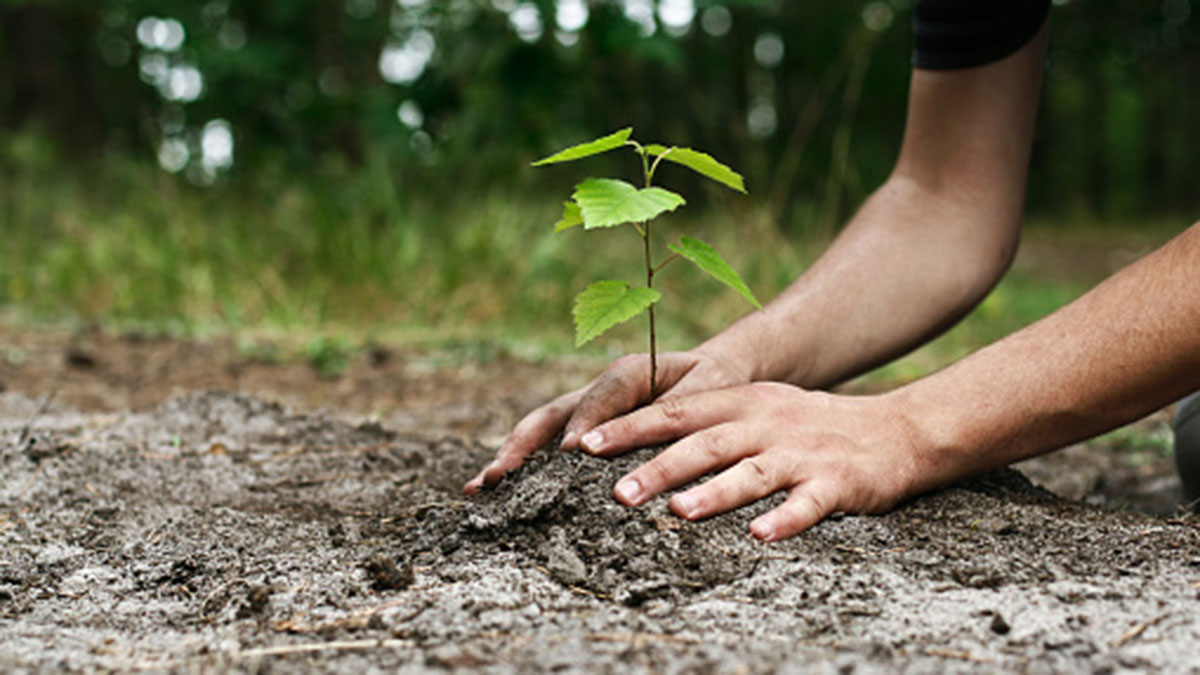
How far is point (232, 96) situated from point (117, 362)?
2098 mm

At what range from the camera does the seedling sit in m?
1.25

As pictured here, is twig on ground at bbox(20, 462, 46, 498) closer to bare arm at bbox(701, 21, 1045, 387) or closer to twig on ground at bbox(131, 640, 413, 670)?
twig on ground at bbox(131, 640, 413, 670)

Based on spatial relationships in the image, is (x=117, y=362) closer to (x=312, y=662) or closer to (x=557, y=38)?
(x=557, y=38)

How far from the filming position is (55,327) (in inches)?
160

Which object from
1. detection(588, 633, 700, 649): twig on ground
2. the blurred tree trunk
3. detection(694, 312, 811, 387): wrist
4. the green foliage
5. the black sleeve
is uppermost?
the blurred tree trunk

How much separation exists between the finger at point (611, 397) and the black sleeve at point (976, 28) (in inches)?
37.8

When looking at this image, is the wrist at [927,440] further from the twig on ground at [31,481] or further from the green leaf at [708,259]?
the twig on ground at [31,481]

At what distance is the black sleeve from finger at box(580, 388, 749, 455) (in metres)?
0.95

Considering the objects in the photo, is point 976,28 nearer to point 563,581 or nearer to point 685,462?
point 685,462

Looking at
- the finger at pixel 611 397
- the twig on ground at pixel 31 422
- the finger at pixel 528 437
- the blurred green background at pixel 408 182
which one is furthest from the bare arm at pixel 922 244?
the blurred green background at pixel 408 182

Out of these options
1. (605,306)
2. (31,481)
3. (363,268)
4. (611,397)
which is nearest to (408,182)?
(363,268)

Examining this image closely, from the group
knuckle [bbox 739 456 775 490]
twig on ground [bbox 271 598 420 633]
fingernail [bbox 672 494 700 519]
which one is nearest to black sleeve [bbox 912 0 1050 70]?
knuckle [bbox 739 456 775 490]

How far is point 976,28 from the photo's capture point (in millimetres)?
1979

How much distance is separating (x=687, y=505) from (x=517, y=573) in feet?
0.87
